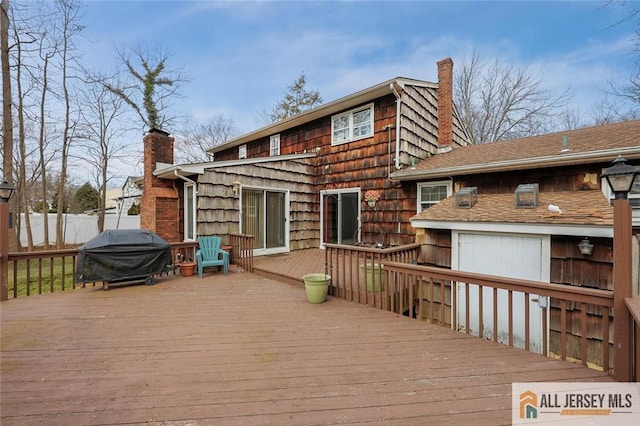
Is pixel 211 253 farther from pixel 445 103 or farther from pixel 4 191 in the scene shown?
pixel 445 103

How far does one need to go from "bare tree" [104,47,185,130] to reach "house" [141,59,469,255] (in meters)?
8.47

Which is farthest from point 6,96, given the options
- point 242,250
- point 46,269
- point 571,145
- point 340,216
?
point 571,145

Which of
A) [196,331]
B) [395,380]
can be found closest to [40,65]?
[196,331]

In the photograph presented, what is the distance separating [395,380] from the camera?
8.18 ft

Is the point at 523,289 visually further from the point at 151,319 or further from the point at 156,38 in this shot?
the point at 156,38

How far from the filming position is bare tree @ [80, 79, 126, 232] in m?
13.5

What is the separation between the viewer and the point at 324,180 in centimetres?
959

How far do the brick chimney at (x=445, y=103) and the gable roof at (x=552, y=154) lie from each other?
1.91 m

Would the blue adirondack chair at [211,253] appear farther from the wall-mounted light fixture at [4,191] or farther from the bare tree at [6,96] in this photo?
the bare tree at [6,96]

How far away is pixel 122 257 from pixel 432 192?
6773 mm

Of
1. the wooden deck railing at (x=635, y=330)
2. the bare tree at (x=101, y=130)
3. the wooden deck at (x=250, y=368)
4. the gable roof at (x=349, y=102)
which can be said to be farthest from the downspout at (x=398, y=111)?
the bare tree at (x=101, y=130)

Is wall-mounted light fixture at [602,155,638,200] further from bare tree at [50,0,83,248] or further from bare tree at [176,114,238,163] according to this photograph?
bare tree at [176,114,238,163]

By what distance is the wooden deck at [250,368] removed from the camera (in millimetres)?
2074

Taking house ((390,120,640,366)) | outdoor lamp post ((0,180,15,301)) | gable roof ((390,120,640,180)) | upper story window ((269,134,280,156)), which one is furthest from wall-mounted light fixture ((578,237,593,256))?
upper story window ((269,134,280,156))
